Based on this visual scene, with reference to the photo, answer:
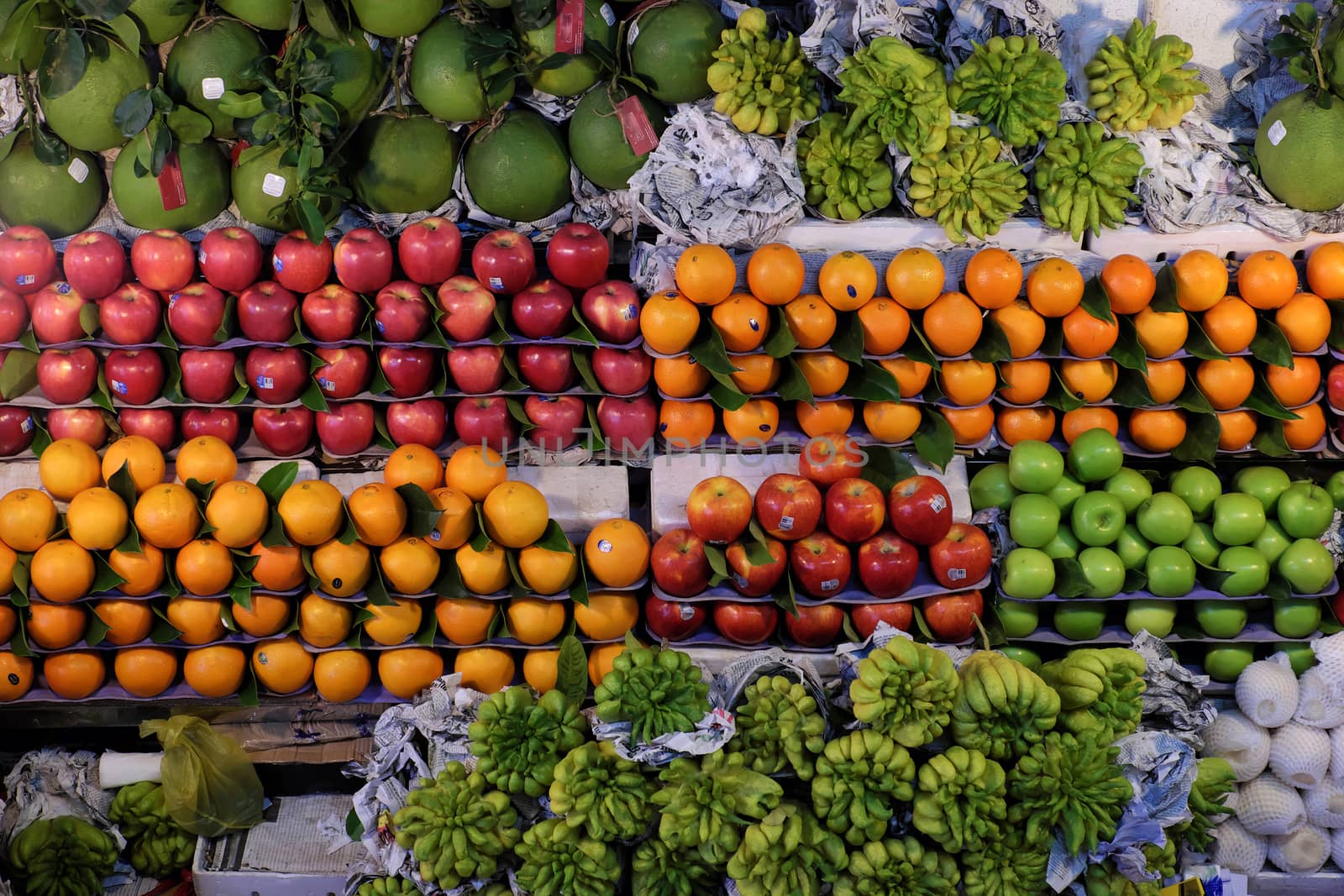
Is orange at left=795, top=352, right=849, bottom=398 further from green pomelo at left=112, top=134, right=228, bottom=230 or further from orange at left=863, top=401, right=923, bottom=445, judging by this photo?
green pomelo at left=112, top=134, right=228, bottom=230

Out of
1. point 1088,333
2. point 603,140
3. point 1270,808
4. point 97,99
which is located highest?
point 97,99

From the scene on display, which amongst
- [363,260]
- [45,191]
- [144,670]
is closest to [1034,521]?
[363,260]

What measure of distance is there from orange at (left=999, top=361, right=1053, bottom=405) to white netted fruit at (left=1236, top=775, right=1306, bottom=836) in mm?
1232

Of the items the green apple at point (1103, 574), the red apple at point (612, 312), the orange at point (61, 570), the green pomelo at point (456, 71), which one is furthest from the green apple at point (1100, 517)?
Answer: the orange at point (61, 570)

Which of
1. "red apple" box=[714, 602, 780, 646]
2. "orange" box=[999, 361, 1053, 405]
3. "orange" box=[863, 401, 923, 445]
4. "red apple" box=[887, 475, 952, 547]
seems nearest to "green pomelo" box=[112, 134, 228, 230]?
"red apple" box=[714, 602, 780, 646]

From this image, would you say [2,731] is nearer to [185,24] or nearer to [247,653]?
[247,653]

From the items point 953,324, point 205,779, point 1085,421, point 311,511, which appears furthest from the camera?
Result: point 1085,421

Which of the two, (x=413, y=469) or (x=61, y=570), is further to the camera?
(x=413, y=469)

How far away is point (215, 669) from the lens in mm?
3066

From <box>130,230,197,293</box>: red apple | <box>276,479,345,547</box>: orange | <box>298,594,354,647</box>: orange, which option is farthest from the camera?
<box>130,230,197,293</box>: red apple

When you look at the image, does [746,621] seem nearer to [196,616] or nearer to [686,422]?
[686,422]

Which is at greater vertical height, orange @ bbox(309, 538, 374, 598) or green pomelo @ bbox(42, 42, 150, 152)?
green pomelo @ bbox(42, 42, 150, 152)

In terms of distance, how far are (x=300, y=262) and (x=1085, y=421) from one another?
7.52ft

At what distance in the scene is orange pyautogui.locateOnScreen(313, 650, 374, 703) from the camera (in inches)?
121
